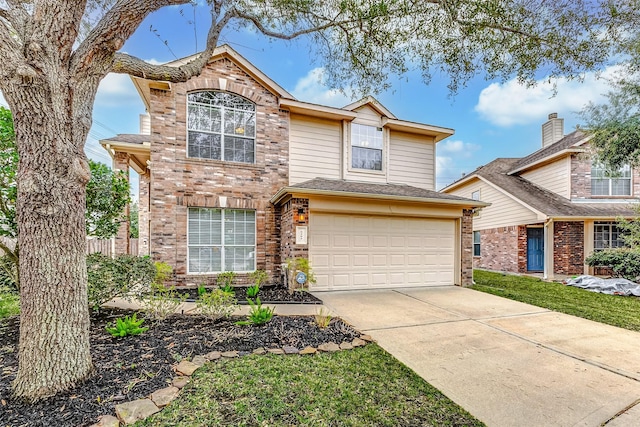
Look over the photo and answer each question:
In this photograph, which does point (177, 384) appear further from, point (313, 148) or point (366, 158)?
point (366, 158)

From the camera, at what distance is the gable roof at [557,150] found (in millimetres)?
12633

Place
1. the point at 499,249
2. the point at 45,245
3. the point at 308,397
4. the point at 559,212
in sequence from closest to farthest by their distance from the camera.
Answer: the point at 45,245 < the point at 308,397 < the point at 559,212 < the point at 499,249

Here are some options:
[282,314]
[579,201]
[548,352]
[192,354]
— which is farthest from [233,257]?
[579,201]

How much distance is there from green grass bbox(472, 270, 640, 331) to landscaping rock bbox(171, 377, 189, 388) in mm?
7336

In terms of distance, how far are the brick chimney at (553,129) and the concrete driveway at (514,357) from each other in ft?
44.1

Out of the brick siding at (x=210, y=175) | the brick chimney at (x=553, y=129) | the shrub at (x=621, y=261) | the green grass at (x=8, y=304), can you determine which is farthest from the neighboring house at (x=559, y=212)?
the green grass at (x=8, y=304)

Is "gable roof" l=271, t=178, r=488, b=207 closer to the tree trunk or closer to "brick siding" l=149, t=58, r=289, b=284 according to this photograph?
"brick siding" l=149, t=58, r=289, b=284

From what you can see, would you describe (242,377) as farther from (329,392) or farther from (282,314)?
(282,314)

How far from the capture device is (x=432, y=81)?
5.62 m

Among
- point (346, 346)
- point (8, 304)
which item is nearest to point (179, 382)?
point (346, 346)

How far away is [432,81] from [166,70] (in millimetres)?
4525

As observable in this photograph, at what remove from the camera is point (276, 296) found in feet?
23.1

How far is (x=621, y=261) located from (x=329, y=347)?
1268cm

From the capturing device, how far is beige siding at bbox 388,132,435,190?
→ 10578 mm
